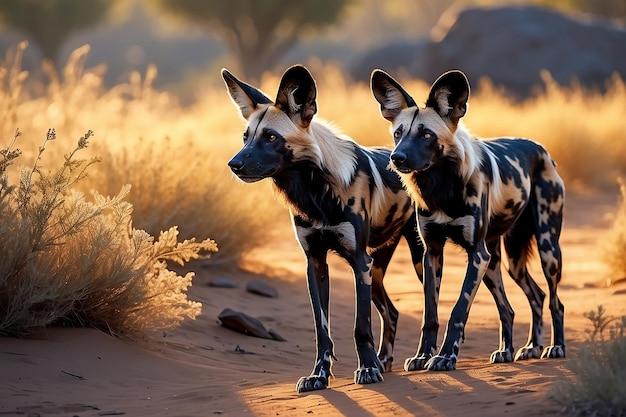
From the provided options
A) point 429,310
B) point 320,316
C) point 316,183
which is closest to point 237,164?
point 316,183

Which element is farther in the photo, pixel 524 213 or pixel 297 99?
pixel 524 213

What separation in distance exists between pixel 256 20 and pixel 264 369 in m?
29.2

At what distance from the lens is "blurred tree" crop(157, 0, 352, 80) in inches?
1361

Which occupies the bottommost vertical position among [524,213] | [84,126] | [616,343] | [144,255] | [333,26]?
[616,343]

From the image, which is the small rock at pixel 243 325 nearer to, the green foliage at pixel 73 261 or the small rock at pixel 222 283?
the green foliage at pixel 73 261

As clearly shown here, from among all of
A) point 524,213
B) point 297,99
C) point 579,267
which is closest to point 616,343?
point 297,99

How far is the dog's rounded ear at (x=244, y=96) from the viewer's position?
591 cm

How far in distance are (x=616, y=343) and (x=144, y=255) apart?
10.9 ft

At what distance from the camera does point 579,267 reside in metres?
10.9

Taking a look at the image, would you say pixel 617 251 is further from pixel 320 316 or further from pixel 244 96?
pixel 244 96

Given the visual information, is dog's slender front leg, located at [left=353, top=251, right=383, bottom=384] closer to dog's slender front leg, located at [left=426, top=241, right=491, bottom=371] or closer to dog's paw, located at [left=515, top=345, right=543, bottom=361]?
dog's slender front leg, located at [left=426, top=241, right=491, bottom=371]

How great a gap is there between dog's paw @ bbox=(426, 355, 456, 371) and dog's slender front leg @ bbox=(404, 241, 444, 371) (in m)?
0.15

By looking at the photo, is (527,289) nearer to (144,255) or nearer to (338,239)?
(338,239)

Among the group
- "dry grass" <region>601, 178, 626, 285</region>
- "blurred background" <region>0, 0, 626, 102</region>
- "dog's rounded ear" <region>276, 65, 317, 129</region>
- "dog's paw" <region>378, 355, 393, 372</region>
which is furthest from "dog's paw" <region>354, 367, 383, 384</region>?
"blurred background" <region>0, 0, 626, 102</region>
